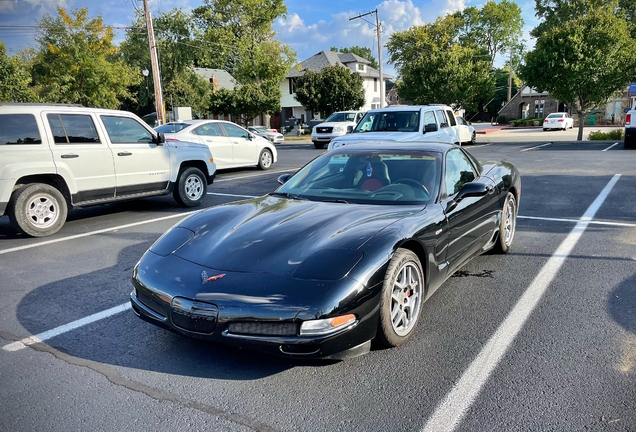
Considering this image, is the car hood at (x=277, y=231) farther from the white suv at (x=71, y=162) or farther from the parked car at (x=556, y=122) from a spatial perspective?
the parked car at (x=556, y=122)

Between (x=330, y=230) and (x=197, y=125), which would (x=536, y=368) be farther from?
(x=197, y=125)

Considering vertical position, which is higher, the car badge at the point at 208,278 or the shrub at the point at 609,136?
the car badge at the point at 208,278

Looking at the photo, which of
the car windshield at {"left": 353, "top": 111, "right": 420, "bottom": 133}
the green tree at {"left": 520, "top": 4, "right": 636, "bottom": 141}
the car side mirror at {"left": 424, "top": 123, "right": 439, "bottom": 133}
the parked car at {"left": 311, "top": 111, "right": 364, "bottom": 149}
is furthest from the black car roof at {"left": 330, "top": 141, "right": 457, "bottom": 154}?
the green tree at {"left": 520, "top": 4, "right": 636, "bottom": 141}

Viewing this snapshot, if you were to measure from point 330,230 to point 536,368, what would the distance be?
1584mm

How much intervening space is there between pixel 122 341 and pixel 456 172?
3.25 meters

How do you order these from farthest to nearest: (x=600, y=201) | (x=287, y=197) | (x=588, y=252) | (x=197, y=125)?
(x=197, y=125)
(x=600, y=201)
(x=588, y=252)
(x=287, y=197)

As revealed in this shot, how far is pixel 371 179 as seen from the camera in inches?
173

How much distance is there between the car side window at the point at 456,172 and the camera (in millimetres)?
4324

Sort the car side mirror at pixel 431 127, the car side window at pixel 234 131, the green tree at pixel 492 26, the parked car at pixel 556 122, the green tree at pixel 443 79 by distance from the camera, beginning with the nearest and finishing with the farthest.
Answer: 1. the car side mirror at pixel 431 127
2. the car side window at pixel 234 131
3. the green tree at pixel 443 79
4. the parked car at pixel 556 122
5. the green tree at pixel 492 26

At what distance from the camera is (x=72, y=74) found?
1211 inches

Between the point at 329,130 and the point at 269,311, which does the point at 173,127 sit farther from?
the point at 329,130

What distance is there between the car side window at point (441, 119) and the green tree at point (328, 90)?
97.1 ft

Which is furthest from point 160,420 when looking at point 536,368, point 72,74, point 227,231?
point 72,74

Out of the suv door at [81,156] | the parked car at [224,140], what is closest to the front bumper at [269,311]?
the suv door at [81,156]
